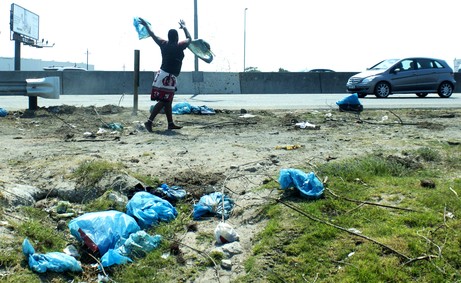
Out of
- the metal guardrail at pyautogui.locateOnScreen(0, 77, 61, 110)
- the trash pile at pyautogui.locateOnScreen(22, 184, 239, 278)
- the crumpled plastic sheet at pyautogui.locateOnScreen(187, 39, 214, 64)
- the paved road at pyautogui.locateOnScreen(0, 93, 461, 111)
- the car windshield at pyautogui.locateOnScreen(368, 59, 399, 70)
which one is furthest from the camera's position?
the car windshield at pyautogui.locateOnScreen(368, 59, 399, 70)

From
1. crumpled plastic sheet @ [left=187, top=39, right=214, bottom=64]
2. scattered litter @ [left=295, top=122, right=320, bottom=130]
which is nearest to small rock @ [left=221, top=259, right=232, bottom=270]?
scattered litter @ [left=295, top=122, right=320, bottom=130]

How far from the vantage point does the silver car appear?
19641mm

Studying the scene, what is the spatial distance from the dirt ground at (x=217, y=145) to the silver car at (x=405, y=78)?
27.0 ft

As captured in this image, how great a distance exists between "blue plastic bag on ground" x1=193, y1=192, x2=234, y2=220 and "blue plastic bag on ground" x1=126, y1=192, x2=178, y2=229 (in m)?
0.24

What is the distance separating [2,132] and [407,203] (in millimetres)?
6699

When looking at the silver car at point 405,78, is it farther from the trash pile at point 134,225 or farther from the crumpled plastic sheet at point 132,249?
the crumpled plastic sheet at point 132,249

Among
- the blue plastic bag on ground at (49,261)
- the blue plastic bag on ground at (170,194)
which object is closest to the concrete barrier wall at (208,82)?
the blue plastic bag on ground at (170,194)

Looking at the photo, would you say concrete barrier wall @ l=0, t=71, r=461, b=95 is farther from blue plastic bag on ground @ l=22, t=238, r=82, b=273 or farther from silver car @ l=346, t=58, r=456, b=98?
blue plastic bag on ground @ l=22, t=238, r=82, b=273

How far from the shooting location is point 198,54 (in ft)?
34.7

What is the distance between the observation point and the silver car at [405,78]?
64.4 ft

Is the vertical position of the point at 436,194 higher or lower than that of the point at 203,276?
higher

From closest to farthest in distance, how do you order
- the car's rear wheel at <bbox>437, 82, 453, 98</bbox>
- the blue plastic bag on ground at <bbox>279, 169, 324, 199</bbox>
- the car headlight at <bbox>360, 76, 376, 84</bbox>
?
1. the blue plastic bag on ground at <bbox>279, 169, 324, 199</bbox>
2. the car headlight at <bbox>360, 76, 376, 84</bbox>
3. the car's rear wheel at <bbox>437, 82, 453, 98</bbox>

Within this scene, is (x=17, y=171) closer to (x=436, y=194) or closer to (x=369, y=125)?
(x=436, y=194)

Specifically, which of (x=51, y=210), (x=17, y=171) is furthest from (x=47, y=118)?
(x=51, y=210)
